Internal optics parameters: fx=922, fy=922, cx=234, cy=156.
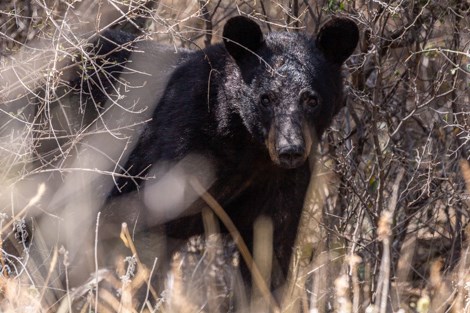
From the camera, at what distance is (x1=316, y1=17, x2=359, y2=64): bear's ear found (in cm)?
573

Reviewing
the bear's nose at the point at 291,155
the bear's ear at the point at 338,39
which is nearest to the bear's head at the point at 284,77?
the bear's ear at the point at 338,39

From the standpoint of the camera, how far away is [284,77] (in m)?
5.64

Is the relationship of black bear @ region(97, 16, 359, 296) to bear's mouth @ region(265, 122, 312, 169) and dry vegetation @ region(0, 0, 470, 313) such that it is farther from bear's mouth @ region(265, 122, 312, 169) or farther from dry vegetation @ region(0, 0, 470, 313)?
dry vegetation @ region(0, 0, 470, 313)

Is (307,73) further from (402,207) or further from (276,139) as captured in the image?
(402,207)

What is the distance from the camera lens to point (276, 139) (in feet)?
17.5

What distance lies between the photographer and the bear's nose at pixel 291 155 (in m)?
5.20

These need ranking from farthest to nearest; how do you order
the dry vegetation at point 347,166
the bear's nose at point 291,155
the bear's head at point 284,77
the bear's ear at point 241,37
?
the dry vegetation at point 347,166 < the bear's ear at point 241,37 < the bear's head at point 284,77 < the bear's nose at point 291,155

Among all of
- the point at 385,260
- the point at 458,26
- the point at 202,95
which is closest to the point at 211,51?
the point at 202,95

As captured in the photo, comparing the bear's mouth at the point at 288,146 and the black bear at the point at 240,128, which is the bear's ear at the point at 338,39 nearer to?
the black bear at the point at 240,128

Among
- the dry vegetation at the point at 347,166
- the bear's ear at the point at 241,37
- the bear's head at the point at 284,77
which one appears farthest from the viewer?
the dry vegetation at the point at 347,166

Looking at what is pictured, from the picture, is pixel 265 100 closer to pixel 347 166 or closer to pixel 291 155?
pixel 291 155

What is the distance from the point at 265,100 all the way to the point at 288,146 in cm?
50

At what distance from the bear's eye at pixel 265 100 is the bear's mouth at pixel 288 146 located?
0.68ft

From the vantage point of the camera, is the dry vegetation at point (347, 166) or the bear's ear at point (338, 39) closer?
the bear's ear at point (338, 39)
